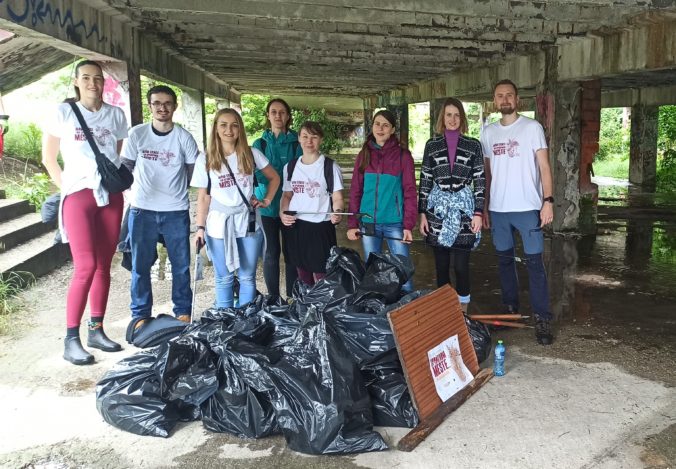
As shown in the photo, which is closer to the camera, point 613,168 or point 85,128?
point 85,128

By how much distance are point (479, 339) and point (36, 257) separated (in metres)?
4.76

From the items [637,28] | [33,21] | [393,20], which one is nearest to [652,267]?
[637,28]

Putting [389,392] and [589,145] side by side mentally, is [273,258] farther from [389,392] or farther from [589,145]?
[589,145]

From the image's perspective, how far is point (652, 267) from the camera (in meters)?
7.01

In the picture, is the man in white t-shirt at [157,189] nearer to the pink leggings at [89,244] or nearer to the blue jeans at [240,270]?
the pink leggings at [89,244]

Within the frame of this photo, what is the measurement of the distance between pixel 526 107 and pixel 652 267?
15.8 meters

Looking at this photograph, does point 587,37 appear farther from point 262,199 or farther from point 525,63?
point 262,199

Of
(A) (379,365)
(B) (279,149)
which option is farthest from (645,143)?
(A) (379,365)

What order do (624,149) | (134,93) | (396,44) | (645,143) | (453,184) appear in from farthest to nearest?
(624,149)
(645,143)
(396,44)
(134,93)
(453,184)

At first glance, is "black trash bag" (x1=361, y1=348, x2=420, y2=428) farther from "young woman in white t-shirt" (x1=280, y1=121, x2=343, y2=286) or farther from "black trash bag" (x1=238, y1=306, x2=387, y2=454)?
"young woman in white t-shirt" (x1=280, y1=121, x2=343, y2=286)

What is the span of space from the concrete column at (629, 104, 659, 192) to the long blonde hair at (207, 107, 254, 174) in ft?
53.4

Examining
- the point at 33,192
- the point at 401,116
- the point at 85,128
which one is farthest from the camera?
the point at 401,116

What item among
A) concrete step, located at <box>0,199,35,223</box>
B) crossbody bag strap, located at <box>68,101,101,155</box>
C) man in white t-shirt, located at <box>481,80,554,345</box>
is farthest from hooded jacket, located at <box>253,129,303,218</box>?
concrete step, located at <box>0,199,35,223</box>

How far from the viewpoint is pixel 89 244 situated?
158 inches
